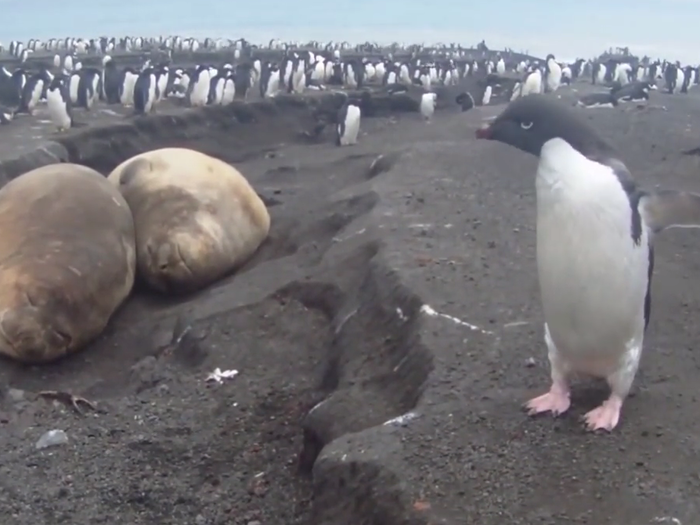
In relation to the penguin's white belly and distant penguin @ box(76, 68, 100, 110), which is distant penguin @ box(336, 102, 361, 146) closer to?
distant penguin @ box(76, 68, 100, 110)

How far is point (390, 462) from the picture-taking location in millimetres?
3648

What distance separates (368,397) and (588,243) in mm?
1575

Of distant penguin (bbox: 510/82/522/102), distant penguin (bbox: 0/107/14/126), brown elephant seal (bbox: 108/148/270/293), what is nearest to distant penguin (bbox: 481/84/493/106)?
distant penguin (bbox: 510/82/522/102)

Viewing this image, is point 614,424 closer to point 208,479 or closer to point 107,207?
point 208,479

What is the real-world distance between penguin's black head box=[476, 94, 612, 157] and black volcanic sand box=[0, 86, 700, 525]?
3.73 ft

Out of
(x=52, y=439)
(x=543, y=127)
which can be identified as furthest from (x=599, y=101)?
(x=543, y=127)

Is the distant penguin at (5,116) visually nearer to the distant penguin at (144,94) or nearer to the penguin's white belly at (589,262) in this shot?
the distant penguin at (144,94)

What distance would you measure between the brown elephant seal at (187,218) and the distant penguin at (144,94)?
933 centimetres

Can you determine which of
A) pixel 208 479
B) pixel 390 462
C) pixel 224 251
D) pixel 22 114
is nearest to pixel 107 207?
pixel 224 251

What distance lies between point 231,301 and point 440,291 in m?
1.94

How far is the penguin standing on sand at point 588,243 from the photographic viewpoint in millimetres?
3508

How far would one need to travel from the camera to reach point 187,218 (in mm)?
7281

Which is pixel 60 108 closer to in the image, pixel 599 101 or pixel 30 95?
pixel 30 95

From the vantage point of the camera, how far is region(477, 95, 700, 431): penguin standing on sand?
3.51 m
